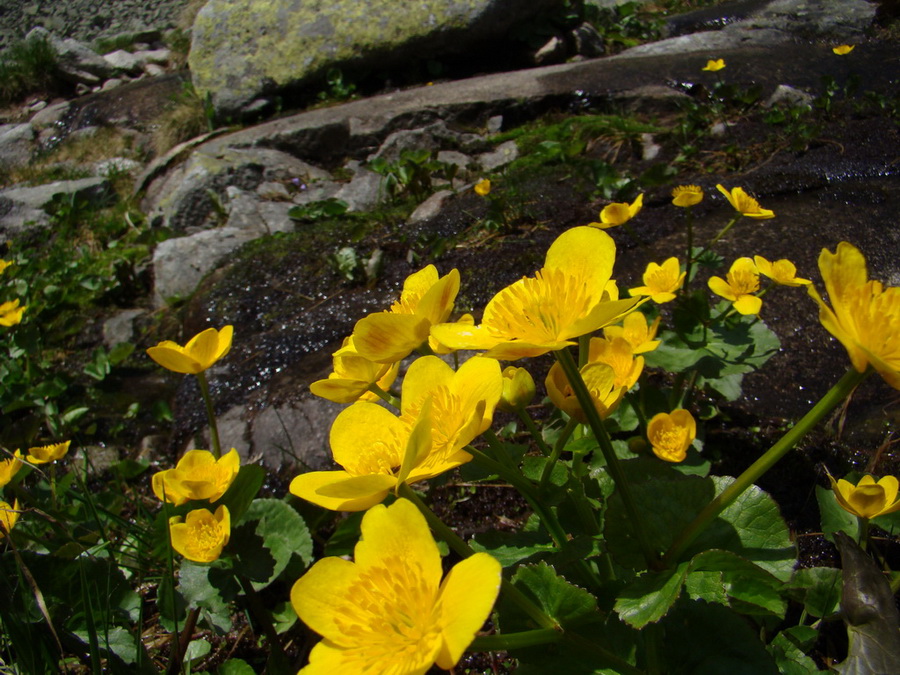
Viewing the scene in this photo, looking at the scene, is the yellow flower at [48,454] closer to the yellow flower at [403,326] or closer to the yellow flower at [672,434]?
the yellow flower at [403,326]

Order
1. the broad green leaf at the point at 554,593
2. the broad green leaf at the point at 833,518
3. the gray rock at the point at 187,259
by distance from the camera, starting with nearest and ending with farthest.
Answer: the broad green leaf at the point at 554,593 < the broad green leaf at the point at 833,518 < the gray rock at the point at 187,259

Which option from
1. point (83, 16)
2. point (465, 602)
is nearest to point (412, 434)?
point (465, 602)

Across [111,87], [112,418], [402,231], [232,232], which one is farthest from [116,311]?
[111,87]

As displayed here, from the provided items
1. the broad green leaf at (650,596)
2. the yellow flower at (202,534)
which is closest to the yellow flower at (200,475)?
the yellow flower at (202,534)

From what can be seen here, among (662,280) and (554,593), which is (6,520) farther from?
(662,280)

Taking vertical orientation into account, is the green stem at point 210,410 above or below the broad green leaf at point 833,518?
above

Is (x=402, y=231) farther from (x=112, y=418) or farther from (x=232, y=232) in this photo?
(x=112, y=418)
